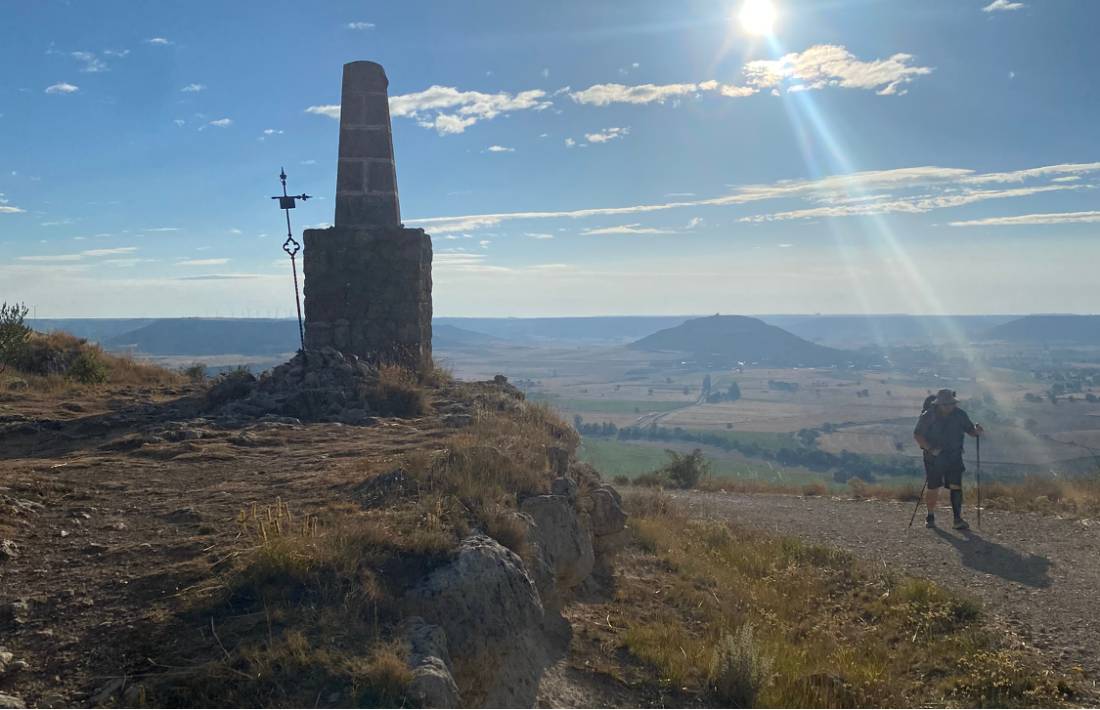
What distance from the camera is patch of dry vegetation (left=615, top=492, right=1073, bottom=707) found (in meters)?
5.02

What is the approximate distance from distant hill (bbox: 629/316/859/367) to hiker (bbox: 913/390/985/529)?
105 m

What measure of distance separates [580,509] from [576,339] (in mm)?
183549

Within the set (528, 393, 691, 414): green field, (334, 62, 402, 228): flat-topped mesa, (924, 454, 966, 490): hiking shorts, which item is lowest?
(528, 393, 691, 414): green field

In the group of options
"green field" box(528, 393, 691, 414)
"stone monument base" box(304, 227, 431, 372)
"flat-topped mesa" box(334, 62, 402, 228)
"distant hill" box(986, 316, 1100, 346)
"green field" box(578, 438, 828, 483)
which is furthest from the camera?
"distant hill" box(986, 316, 1100, 346)

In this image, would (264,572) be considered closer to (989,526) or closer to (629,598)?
(629,598)

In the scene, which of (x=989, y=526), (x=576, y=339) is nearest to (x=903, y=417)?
(x=989, y=526)

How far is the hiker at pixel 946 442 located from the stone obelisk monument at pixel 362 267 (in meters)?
7.47

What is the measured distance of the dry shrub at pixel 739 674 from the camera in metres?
4.80

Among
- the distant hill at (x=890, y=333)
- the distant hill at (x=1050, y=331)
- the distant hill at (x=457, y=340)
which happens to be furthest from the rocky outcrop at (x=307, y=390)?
the distant hill at (x=1050, y=331)

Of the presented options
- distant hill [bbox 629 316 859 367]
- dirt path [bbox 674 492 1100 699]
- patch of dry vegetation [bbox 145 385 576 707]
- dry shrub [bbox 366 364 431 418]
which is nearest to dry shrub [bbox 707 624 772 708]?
patch of dry vegetation [bbox 145 385 576 707]

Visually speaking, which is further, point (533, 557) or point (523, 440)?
point (523, 440)

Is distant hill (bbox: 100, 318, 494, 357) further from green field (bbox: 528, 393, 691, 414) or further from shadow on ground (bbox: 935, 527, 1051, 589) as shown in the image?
shadow on ground (bbox: 935, 527, 1051, 589)

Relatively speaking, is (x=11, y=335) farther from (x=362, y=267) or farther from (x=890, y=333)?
(x=890, y=333)

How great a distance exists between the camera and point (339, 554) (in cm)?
423
